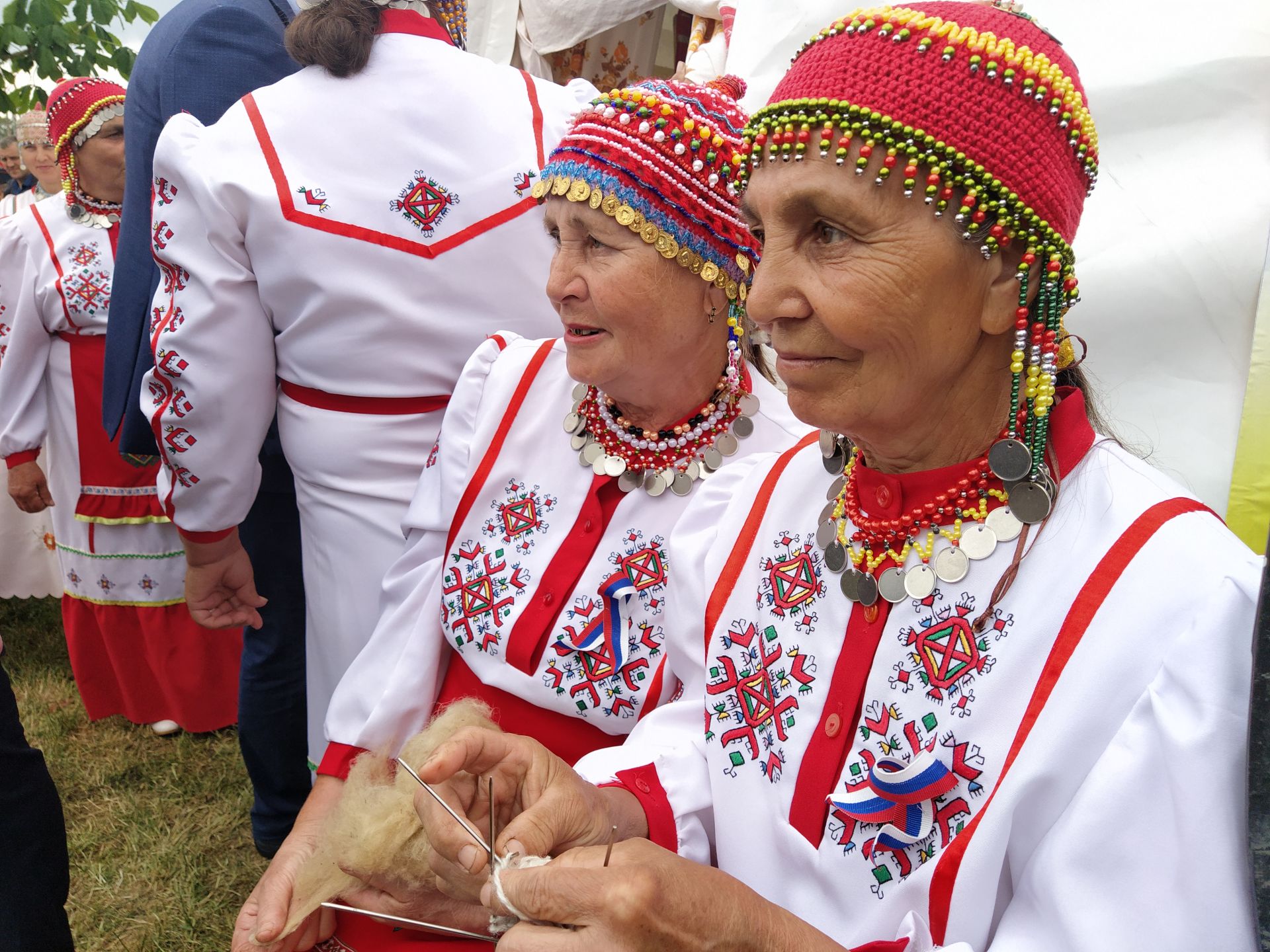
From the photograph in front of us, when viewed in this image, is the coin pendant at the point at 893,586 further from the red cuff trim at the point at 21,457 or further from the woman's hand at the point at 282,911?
the red cuff trim at the point at 21,457

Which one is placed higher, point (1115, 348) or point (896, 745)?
point (1115, 348)

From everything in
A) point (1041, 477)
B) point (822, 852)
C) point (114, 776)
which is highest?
point (1041, 477)

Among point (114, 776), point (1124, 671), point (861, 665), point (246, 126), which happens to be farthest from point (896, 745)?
point (114, 776)

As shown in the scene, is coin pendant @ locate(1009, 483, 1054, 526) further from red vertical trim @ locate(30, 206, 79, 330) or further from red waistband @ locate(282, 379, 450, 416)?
red vertical trim @ locate(30, 206, 79, 330)

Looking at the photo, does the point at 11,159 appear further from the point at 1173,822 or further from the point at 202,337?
the point at 1173,822

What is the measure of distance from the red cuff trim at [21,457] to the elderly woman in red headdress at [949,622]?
3837 millimetres

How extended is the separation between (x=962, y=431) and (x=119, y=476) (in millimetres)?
3904

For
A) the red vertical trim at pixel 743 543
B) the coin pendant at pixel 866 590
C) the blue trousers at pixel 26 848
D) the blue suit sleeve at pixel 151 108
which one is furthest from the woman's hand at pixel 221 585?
the coin pendant at pixel 866 590

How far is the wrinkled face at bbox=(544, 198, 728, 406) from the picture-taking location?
1.95m

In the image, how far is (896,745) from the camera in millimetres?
1359

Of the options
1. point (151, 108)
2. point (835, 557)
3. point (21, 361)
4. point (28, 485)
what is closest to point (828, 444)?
point (835, 557)

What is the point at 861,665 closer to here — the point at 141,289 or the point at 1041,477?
the point at 1041,477

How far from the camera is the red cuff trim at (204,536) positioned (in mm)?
2754

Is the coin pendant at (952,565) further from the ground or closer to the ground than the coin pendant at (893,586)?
further from the ground
